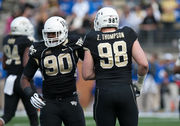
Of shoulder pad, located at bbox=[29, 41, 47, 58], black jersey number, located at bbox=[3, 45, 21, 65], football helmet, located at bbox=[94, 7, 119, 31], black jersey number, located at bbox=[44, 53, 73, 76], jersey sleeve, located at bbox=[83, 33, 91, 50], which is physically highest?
football helmet, located at bbox=[94, 7, 119, 31]

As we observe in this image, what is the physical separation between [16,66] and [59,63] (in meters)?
2.04

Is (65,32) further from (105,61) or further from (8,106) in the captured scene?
(8,106)

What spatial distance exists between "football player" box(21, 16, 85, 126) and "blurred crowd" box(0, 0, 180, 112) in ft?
26.3

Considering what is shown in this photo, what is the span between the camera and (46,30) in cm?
656

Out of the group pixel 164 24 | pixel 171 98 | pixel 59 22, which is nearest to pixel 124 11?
pixel 164 24

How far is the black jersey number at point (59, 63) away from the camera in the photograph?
256 inches

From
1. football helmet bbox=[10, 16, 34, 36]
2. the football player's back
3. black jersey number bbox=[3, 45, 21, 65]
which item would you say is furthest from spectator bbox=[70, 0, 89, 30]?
the football player's back

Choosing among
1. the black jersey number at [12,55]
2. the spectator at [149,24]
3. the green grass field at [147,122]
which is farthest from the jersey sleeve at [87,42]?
the spectator at [149,24]

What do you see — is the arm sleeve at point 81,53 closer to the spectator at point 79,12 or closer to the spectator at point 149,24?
the spectator at point 79,12

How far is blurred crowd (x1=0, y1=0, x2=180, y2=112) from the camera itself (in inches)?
603

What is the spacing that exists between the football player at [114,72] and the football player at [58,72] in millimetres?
360

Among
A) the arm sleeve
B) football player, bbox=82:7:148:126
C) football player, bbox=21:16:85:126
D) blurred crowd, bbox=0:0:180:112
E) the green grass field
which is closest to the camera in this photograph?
football player, bbox=82:7:148:126

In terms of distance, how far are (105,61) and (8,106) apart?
2.61 meters

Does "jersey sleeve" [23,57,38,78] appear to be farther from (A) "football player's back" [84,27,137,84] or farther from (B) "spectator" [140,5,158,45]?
(B) "spectator" [140,5,158,45]
